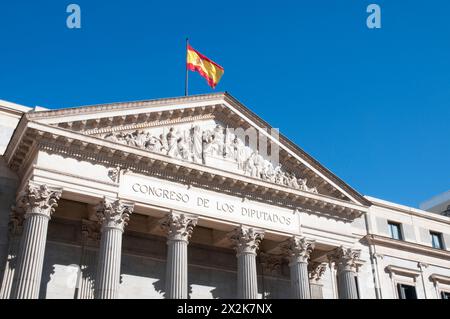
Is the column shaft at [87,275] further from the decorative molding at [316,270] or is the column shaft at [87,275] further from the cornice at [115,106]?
the decorative molding at [316,270]

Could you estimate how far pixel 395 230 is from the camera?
41.6 meters

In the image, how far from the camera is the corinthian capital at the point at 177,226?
1083 inches

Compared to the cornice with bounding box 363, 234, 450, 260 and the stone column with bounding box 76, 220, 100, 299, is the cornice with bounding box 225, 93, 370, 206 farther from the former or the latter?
the stone column with bounding box 76, 220, 100, 299

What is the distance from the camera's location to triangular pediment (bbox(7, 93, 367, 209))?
89.9ft

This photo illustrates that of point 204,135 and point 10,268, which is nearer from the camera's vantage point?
point 10,268

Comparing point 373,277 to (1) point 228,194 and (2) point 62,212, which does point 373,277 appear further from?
(2) point 62,212

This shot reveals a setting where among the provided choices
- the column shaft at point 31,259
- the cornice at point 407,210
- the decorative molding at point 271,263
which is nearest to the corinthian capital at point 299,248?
the decorative molding at point 271,263

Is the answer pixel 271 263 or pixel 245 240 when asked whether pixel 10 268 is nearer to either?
pixel 245 240

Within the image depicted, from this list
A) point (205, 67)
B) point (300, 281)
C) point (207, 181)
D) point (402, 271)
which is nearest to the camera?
point (207, 181)

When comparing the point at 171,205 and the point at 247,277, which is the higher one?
the point at 171,205

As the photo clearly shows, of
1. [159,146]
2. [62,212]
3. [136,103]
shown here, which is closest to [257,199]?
[159,146]

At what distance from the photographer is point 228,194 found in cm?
3011

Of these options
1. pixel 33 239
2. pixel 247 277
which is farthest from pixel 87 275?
pixel 247 277

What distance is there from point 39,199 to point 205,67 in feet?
46.2
